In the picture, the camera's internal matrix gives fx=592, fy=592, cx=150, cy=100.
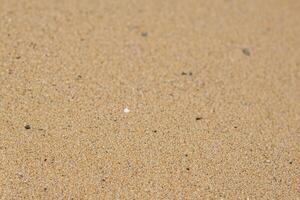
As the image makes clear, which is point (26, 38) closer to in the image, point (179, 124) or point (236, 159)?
point (179, 124)

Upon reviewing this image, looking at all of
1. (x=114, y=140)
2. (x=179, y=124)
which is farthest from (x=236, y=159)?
(x=114, y=140)

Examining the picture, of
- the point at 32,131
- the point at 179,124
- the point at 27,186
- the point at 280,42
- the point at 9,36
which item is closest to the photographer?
the point at 27,186

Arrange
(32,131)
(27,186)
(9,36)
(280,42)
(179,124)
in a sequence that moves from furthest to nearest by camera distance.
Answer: (280,42), (9,36), (179,124), (32,131), (27,186)

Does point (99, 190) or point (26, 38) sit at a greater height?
point (26, 38)

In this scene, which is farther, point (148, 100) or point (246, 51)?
point (246, 51)

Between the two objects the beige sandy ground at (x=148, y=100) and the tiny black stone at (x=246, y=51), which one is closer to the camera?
the beige sandy ground at (x=148, y=100)

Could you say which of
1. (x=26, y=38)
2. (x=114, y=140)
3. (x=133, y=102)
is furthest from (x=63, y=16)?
(x=114, y=140)

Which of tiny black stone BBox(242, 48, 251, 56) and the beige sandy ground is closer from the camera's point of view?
the beige sandy ground

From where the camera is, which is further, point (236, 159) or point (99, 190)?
point (236, 159)
